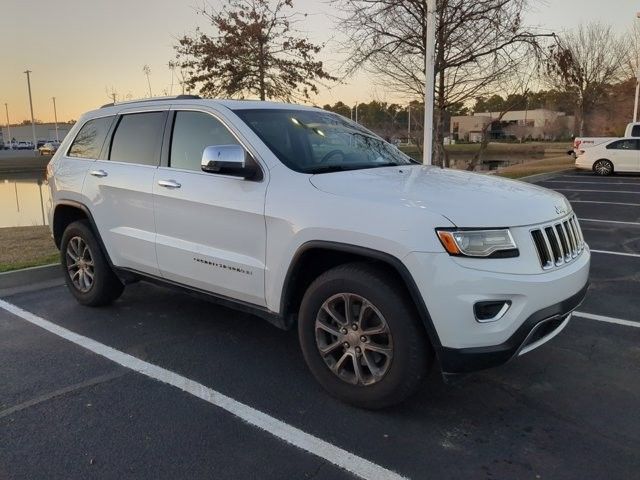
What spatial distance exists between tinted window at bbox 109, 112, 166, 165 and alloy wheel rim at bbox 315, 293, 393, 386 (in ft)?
6.81

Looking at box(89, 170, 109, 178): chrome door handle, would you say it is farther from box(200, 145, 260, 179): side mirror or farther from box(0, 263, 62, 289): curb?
box(0, 263, 62, 289): curb

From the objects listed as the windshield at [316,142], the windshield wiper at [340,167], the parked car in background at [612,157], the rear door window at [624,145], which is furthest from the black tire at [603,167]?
the windshield wiper at [340,167]

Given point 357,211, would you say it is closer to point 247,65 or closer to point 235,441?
point 235,441

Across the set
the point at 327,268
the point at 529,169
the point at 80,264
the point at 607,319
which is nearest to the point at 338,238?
the point at 327,268

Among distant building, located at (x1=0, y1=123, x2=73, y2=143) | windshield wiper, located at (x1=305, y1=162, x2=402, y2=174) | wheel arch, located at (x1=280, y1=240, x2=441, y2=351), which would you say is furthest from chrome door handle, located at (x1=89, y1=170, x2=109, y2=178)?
distant building, located at (x1=0, y1=123, x2=73, y2=143)

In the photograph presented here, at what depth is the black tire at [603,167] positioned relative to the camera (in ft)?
68.3

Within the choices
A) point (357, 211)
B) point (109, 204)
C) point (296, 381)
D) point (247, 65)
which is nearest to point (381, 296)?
point (357, 211)

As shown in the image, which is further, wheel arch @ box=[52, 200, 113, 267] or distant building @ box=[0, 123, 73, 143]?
distant building @ box=[0, 123, 73, 143]

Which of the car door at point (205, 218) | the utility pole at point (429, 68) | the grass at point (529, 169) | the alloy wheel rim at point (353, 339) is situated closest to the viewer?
the alloy wheel rim at point (353, 339)

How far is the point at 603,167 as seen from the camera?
20938mm

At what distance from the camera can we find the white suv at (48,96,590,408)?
2.86 m

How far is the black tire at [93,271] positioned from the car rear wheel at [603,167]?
20594 millimetres

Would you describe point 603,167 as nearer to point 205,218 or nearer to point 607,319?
point 607,319

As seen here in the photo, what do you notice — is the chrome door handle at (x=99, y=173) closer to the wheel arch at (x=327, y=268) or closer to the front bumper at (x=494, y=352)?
the wheel arch at (x=327, y=268)
